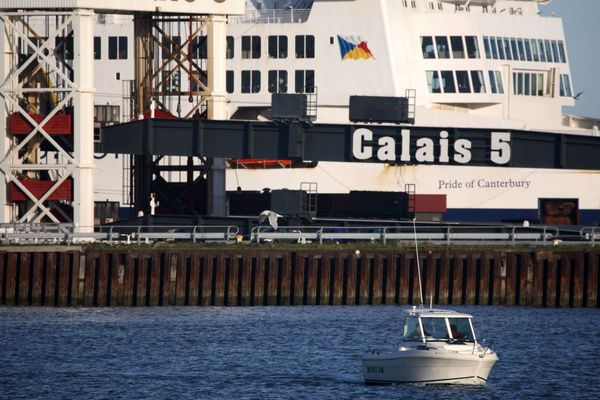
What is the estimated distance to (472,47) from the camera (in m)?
80.8

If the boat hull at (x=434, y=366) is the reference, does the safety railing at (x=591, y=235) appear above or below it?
above

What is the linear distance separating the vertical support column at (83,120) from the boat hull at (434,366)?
23.5m

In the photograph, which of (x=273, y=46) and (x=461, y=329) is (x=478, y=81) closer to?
(x=273, y=46)

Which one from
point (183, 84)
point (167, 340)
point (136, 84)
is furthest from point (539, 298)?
point (183, 84)

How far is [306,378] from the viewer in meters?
Result: 45.8

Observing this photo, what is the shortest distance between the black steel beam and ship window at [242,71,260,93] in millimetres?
17988

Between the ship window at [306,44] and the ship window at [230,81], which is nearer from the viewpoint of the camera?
the ship window at [306,44]

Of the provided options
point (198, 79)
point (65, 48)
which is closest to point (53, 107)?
point (65, 48)

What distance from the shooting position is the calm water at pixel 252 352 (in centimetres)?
4425

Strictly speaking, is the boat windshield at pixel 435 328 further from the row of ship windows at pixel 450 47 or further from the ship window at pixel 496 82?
the ship window at pixel 496 82

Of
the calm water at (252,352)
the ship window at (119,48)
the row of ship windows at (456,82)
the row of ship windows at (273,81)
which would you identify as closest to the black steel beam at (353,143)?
the calm water at (252,352)

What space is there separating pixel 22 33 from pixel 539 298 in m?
23.5

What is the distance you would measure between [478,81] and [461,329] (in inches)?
1509

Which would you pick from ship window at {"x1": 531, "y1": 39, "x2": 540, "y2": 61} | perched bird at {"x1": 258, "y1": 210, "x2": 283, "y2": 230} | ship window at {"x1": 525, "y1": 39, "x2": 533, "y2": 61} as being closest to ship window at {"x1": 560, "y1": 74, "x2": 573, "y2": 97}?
ship window at {"x1": 531, "y1": 39, "x2": 540, "y2": 61}
